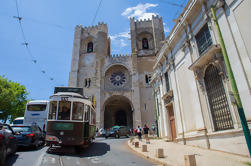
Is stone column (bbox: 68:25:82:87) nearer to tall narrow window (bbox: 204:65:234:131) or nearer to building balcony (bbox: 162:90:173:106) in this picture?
building balcony (bbox: 162:90:173:106)

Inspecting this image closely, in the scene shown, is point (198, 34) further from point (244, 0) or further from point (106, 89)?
point (106, 89)

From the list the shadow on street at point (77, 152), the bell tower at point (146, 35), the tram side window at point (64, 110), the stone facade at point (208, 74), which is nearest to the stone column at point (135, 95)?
the bell tower at point (146, 35)

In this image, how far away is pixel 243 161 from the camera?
5090mm

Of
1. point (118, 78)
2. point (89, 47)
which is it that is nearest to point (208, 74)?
point (118, 78)

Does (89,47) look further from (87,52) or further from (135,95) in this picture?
(135,95)

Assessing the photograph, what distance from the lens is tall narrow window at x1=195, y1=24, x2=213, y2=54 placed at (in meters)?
8.22

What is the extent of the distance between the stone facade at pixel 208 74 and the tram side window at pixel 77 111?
244 inches

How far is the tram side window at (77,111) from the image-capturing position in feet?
26.0

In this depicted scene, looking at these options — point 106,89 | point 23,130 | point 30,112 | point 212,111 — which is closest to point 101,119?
point 106,89

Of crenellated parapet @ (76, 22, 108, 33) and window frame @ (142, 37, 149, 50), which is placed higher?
crenellated parapet @ (76, 22, 108, 33)

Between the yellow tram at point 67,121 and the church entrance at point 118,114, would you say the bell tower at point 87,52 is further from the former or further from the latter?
the yellow tram at point 67,121

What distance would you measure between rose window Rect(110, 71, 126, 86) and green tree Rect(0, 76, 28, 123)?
53.2ft

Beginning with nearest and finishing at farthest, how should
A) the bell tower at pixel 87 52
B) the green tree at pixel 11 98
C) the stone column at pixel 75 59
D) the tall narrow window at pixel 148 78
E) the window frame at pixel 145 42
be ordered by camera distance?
the green tree at pixel 11 98 → the tall narrow window at pixel 148 78 → the stone column at pixel 75 59 → the bell tower at pixel 87 52 → the window frame at pixel 145 42

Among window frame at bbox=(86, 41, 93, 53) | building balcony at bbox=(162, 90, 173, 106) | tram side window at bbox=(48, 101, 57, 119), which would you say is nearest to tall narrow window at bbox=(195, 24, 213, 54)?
building balcony at bbox=(162, 90, 173, 106)
